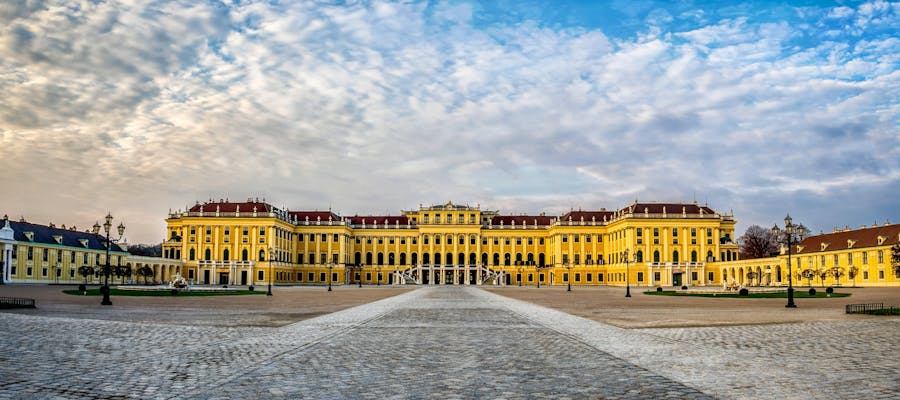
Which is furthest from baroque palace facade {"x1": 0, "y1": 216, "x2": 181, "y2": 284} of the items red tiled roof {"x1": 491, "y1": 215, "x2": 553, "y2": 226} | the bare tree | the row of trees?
the bare tree

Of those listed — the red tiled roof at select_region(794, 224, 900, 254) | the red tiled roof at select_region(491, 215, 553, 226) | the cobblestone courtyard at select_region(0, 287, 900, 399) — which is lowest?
the cobblestone courtyard at select_region(0, 287, 900, 399)

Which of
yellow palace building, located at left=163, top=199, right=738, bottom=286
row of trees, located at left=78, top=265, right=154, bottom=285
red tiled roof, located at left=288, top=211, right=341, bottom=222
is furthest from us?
red tiled roof, located at left=288, top=211, right=341, bottom=222

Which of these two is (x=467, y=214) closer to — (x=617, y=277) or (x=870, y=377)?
(x=617, y=277)

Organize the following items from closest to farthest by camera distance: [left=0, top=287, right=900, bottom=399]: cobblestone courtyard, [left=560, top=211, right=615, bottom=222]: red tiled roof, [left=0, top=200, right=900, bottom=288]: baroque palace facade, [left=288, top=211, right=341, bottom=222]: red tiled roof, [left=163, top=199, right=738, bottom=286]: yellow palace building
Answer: [left=0, top=287, right=900, bottom=399]: cobblestone courtyard < [left=0, top=200, right=900, bottom=288]: baroque palace facade < [left=163, top=199, right=738, bottom=286]: yellow palace building < [left=560, top=211, right=615, bottom=222]: red tiled roof < [left=288, top=211, right=341, bottom=222]: red tiled roof

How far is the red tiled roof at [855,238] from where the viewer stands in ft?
252

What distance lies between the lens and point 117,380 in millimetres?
10109

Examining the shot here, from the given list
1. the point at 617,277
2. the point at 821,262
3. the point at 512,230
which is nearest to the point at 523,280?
the point at 512,230

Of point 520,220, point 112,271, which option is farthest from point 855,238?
point 112,271

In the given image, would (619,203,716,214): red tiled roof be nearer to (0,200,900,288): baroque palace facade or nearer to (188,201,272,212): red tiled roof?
(0,200,900,288): baroque palace facade

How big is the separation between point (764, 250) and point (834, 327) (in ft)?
406

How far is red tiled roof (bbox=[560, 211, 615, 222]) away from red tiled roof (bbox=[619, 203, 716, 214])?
473 inches

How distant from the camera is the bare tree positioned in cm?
13350

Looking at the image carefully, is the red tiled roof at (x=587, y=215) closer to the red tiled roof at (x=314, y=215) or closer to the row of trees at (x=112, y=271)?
the red tiled roof at (x=314, y=215)

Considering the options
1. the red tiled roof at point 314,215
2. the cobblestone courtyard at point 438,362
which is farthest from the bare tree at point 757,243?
the cobblestone courtyard at point 438,362
